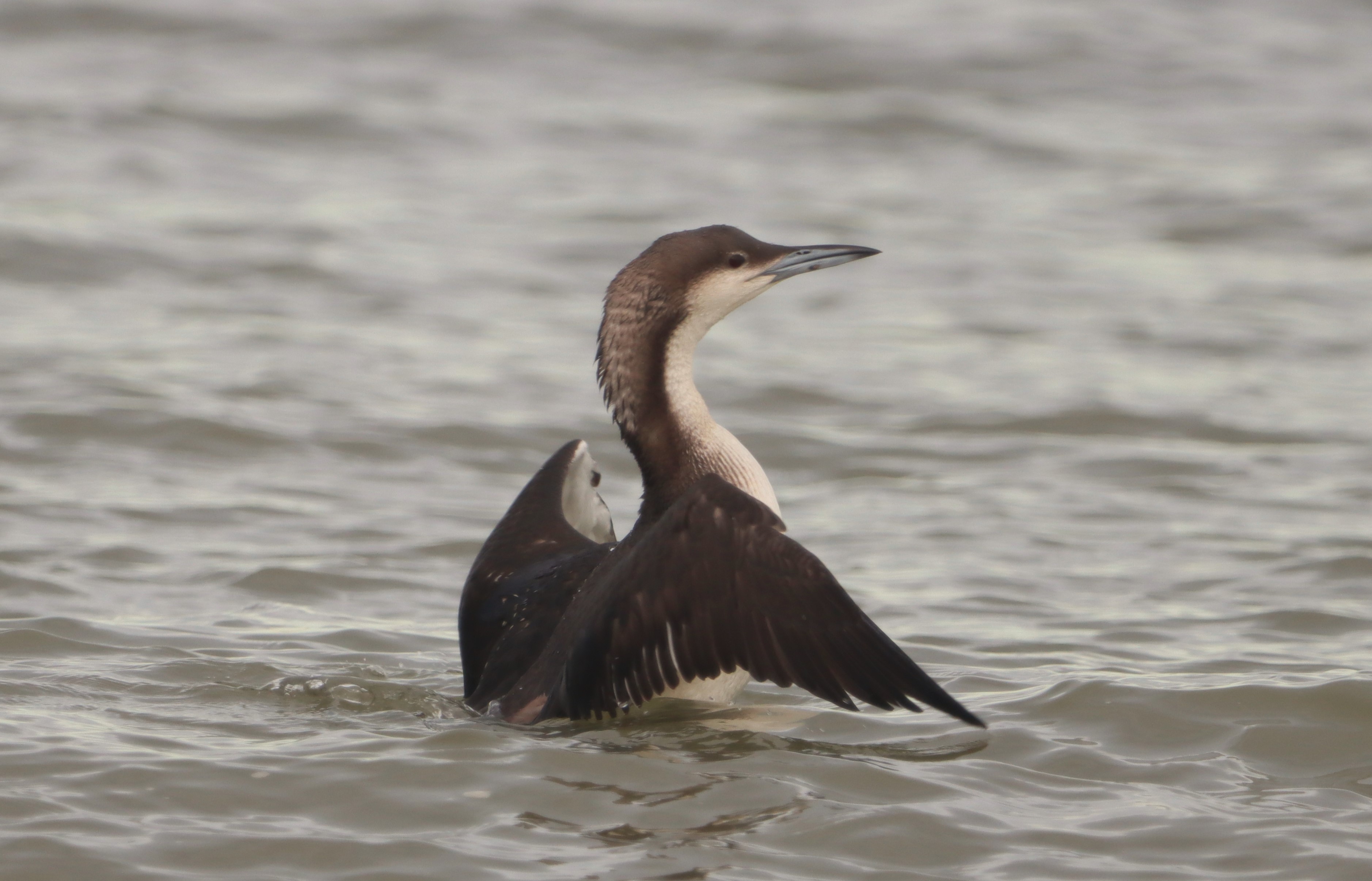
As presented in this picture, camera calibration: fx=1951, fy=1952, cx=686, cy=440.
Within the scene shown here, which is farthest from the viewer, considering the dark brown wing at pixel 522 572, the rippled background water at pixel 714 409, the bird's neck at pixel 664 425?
the dark brown wing at pixel 522 572

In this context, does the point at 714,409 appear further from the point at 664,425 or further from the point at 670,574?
the point at 670,574

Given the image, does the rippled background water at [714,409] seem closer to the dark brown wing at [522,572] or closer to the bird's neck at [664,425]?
the dark brown wing at [522,572]

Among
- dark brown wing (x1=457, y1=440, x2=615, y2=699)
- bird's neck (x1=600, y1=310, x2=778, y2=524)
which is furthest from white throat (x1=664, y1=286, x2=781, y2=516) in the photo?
dark brown wing (x1=457, y1=440, x2=615, y2=699)

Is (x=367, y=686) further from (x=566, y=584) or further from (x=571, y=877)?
(x=571, y=877)

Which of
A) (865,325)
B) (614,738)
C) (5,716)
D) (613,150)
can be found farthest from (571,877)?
(613,150)

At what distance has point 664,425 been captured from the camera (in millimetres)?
4852

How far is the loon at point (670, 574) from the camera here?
14.4 feet

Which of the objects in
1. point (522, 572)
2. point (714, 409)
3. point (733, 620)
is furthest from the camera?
point (714, 409)

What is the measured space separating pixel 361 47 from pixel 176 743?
38.7 ft


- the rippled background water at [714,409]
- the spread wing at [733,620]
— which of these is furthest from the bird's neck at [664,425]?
the rippled background water at [714,409]

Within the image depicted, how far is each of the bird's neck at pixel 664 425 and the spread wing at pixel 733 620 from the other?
0.31m

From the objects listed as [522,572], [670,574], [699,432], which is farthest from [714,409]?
[670,574]

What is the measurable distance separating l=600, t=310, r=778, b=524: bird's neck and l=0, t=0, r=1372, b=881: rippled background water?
606 millimetres

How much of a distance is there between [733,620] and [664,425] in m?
0.63
